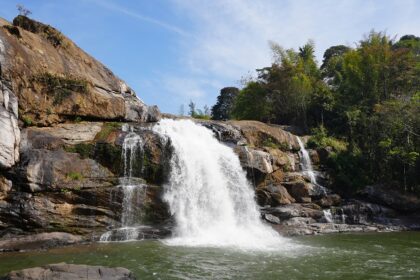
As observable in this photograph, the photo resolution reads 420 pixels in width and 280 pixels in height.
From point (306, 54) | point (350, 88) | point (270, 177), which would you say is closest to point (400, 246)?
point (270, 177)

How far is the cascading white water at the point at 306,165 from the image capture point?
927 inches

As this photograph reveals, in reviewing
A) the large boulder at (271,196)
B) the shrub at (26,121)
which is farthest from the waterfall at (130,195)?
the large boulder at (271,196)

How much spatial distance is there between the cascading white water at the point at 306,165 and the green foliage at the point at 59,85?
13.2 meters

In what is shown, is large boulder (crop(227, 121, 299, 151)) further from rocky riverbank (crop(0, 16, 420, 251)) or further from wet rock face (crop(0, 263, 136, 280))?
wet rock face (crop(0, 263, 136, 280))

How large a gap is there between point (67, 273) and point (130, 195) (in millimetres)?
8363

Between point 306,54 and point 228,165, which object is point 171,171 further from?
point 306,54

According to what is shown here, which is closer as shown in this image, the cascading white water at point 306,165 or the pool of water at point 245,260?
the pool of water at point 245,260

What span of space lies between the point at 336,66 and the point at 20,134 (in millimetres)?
32261

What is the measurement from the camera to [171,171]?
717 inches

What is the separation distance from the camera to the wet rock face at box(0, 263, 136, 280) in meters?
8.13

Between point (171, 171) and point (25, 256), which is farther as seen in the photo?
point (171, 171)

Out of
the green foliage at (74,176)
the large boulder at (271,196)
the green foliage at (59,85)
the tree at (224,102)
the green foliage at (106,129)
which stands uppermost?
the tree at (224,102)

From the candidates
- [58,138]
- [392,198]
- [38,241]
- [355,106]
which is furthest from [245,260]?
[355,106]

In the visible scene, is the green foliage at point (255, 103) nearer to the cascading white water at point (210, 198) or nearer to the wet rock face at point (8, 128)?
the cascading white water at point (210, 198)
